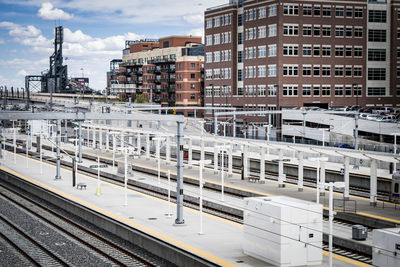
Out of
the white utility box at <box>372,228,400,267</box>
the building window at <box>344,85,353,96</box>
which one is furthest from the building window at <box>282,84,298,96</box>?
the white utility box at <box>372,228,400,267</box>

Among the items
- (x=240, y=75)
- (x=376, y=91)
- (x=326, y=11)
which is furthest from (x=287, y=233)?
(x=240, y=75)

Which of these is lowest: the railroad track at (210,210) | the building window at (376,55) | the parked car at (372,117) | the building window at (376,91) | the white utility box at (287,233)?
the railroad track at (210,210)

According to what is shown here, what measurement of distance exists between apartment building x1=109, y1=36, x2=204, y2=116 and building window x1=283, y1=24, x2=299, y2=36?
34.2 metres

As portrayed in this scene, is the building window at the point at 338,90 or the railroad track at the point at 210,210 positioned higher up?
the building window at the point at 338,90

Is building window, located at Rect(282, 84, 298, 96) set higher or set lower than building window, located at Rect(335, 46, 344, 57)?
lower

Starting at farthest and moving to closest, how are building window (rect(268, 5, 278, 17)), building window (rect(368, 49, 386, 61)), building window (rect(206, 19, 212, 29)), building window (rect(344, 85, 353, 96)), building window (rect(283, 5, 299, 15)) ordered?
building window (rect(206, 19, 212, 29)) → building window (rect(368, 49, 386, 61)) → building window (rect(344, 85, 353, 96)) → building window (rect(268, 5, 278, 17)) → building window (rect(283, 5, 299, 15))

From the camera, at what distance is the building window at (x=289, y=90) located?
260 ft

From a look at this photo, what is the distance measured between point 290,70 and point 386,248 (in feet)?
214

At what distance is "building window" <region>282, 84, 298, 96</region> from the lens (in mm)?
79375

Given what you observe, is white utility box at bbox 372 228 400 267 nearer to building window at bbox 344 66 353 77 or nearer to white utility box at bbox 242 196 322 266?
white utility box at bbox 242 196 322 266

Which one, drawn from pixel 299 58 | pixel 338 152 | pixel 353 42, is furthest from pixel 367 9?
pixel 338 152

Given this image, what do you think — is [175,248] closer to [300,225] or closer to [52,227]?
[300,225]

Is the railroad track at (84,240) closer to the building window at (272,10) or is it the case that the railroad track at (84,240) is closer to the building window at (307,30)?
the building window at (272,10)

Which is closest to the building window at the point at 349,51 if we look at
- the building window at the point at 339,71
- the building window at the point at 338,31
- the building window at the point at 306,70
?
the building window at the point at 339,71
